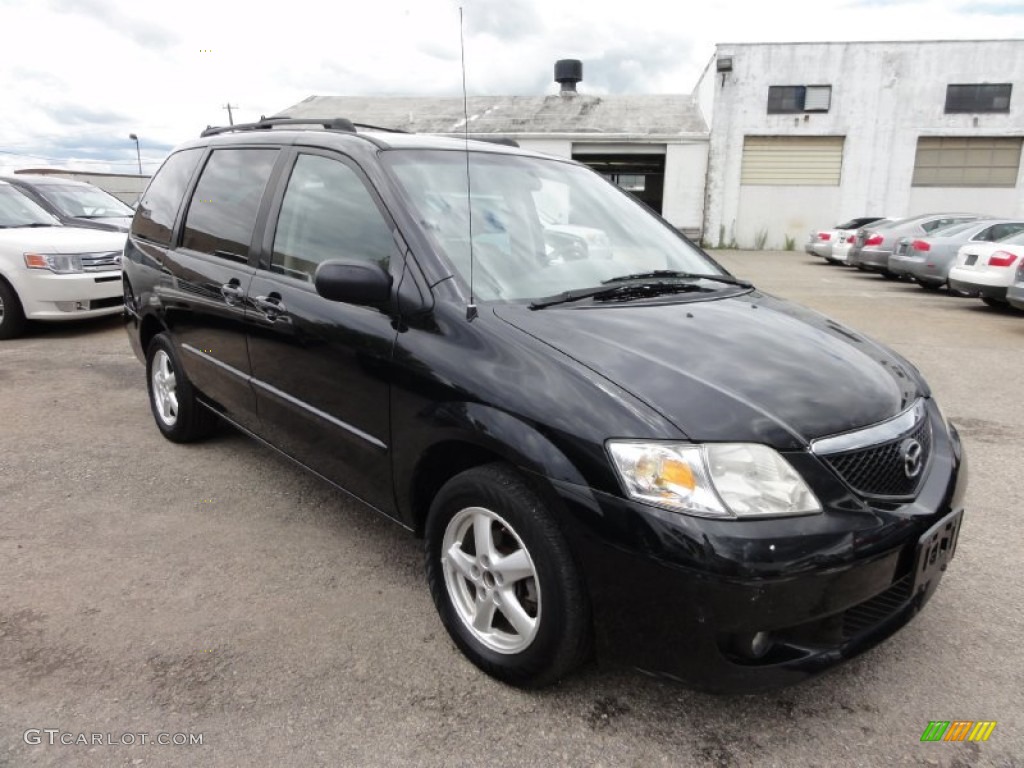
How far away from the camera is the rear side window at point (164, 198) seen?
4246 mm

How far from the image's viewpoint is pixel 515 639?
231 centimetres

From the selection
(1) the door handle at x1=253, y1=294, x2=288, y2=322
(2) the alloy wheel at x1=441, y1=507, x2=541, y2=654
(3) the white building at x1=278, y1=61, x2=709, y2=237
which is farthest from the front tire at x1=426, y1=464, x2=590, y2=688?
(3) the white building at x1=278, y1=61, x2=709, y2=237

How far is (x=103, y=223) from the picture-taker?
376 inches

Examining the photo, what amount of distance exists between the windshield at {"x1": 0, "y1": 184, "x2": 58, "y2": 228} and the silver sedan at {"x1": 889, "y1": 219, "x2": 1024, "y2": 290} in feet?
44.4

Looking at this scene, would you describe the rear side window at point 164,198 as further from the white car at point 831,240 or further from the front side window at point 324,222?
the white car at point 831,240

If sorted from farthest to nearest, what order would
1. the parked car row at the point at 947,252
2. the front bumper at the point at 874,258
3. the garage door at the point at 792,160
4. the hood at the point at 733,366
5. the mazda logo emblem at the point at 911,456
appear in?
the garage door at the point at 792,160
the front bumper at the point at 874,258
the parked car row at the point at 947,252
the mazda logo emblem at the point at 911,456
the hood at the point at 733,366

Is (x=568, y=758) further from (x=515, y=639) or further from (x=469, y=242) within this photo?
(x=469, y=242)

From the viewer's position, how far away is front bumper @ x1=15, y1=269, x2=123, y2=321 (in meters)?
7.50

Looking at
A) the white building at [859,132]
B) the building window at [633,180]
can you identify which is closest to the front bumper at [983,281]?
the white building at [859,132]

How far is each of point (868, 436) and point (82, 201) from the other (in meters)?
11.0

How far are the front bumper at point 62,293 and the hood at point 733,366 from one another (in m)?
6.90

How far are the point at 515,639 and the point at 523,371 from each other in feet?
2.80

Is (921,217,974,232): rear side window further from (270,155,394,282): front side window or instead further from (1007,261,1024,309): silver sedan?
(270,155,394,282): front side window

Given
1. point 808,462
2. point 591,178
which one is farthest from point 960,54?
point 808,462
